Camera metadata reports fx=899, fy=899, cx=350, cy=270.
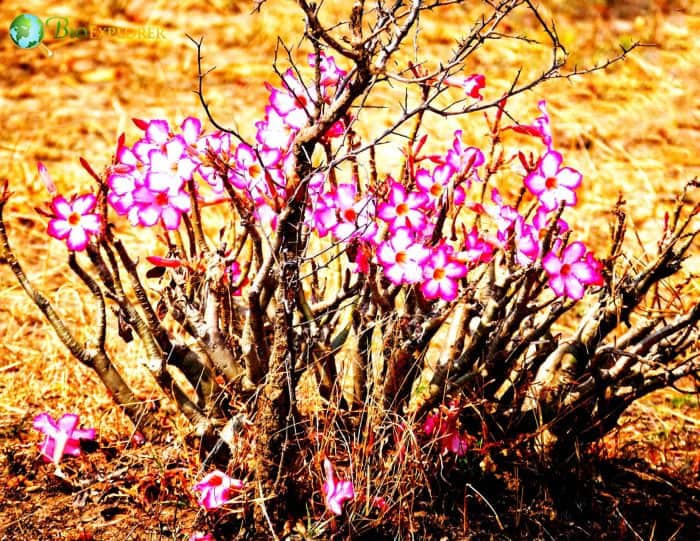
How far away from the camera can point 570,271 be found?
2.06m

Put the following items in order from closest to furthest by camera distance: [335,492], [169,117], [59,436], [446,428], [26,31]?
1. [335,492]
2. [446,428]
3. [59,436]
4. [169,117]
5. [26,31]

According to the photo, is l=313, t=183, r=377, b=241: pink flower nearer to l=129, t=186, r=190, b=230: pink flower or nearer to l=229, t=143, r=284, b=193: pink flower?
l=229, t=143, r=284, b=193: pink flower

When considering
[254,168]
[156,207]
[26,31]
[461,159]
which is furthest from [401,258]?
[26,31]

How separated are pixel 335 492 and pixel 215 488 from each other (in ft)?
0.92

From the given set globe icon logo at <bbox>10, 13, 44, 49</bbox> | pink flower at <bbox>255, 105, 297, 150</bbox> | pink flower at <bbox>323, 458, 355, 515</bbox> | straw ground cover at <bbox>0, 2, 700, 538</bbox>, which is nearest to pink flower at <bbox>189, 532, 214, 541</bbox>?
straw ground cover at <bbox>0, 2, 700, 538</bbox>

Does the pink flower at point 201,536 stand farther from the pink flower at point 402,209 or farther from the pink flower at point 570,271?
the pink flower at point 570,271

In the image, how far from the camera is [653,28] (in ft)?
21.6

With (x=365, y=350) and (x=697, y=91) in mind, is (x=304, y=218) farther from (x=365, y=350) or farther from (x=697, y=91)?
(x=697, y=91)

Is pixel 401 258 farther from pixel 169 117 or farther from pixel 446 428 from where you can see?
pixel 169 117

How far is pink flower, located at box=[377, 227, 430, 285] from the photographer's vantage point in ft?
6.49

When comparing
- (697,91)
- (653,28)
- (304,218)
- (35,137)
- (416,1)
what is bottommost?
(304,218)

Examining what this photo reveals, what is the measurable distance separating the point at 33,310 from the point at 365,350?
74.2 inches

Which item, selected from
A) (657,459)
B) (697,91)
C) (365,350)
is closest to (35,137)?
(365,350)

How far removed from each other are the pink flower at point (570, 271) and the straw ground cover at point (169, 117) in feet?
2.20
